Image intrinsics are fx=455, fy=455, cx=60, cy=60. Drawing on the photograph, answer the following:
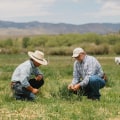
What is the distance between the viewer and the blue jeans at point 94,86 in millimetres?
9938

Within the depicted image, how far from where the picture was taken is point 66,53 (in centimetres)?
5766

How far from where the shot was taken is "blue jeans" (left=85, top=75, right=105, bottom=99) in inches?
391

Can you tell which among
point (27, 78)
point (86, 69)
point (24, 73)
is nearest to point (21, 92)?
point (27, 78)

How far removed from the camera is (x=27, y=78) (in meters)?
9.98

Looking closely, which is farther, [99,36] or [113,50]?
[99,36]

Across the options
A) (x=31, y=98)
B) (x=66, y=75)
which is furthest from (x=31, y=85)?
(x=66, y=75)

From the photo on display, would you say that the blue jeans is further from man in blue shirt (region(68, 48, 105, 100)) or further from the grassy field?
the grassy field

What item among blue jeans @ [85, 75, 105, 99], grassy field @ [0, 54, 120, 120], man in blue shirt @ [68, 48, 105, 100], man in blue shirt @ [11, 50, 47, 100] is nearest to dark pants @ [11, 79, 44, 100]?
man in blue shirt @ [11, 50, 47, 100]

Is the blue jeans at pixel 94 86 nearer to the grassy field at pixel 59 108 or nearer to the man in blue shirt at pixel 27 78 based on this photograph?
the grassy field at pixel 59 108

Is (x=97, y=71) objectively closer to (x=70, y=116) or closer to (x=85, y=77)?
(x=85, y=77)

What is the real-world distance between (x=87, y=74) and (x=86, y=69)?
115 millimetres

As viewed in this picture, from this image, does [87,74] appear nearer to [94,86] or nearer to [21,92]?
[94,86]

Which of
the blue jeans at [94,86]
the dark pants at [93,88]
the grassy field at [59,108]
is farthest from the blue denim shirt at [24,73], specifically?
the blue jeans at [94,86]

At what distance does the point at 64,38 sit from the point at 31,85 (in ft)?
214
